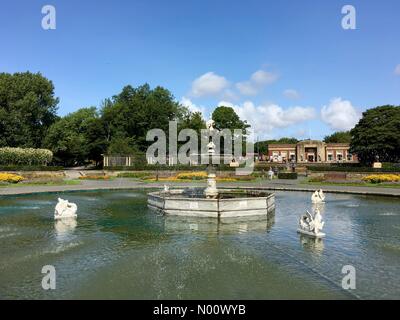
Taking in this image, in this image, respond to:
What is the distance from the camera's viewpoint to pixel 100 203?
2678 cm

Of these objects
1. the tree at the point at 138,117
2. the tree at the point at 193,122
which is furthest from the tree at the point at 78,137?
the tree at the point at 193,122

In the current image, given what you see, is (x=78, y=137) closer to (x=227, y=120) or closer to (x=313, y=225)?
(x=227, y=120)

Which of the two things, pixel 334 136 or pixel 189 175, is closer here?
A: pixel 189 175

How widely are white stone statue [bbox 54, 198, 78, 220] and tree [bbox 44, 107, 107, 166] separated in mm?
62008

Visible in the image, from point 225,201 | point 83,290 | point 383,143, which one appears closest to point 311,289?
point 83,290

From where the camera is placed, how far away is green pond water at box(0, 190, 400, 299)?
9.30 metres

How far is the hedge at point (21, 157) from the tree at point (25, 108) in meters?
14.3

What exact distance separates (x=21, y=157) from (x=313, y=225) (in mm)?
52972

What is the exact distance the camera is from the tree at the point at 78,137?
264ft

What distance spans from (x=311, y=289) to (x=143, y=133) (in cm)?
7348

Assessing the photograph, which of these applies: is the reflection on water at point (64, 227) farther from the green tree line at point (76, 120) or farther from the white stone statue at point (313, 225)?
the green tree line at point (76, 120)

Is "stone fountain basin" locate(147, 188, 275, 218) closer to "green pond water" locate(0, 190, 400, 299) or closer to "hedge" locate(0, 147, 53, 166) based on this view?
"green pond water" locate(0, 190, 400, 299)

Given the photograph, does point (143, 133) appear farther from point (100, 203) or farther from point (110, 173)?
point (100, 203)

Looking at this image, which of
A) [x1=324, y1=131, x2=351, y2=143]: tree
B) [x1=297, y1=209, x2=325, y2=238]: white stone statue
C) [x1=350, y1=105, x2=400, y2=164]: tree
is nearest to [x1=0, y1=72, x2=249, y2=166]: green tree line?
[x1=350, y1=105, x2=400, y2=164]: tree
